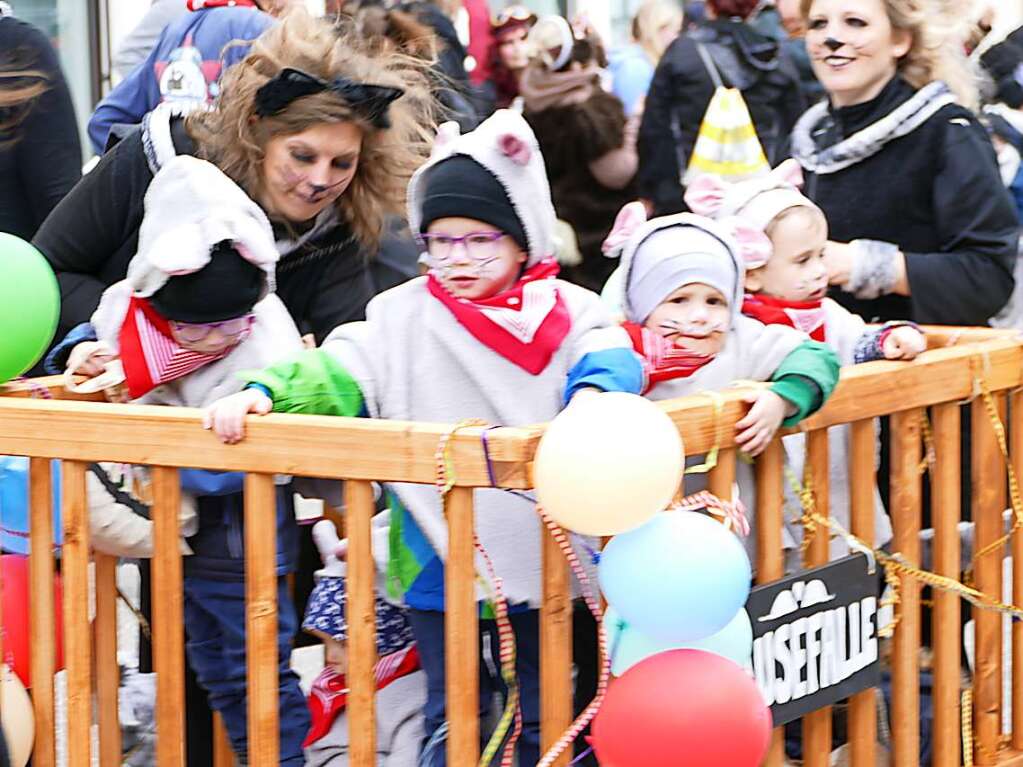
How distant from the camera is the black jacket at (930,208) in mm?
4422

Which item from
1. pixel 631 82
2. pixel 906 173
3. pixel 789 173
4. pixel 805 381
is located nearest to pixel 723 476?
pixel 805 381

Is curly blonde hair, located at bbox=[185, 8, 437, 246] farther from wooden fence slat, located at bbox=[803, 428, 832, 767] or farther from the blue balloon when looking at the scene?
wooden fence slat, located at bbox=[803, 428, 832, 767]

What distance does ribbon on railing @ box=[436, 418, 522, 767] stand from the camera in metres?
2.95

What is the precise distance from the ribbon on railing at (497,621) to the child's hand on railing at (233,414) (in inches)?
13.2

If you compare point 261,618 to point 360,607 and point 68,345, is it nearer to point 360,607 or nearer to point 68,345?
point 360,607

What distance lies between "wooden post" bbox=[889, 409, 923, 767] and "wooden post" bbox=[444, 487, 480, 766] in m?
0.97

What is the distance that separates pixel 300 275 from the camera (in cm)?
411

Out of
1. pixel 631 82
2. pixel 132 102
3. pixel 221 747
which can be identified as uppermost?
pixel 631 82

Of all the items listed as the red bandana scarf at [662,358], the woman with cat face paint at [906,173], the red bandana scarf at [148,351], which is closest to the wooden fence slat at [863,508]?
the red bandana scarf at [662,358]

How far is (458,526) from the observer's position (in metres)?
2.99

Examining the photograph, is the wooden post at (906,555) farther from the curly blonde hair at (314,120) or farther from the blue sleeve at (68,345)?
the blue sleeve at (68,345)

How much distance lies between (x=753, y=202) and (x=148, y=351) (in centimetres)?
134

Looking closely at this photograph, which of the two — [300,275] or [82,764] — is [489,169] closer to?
[300,275]

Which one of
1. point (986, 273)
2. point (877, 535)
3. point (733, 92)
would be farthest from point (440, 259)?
point (733, 92)
